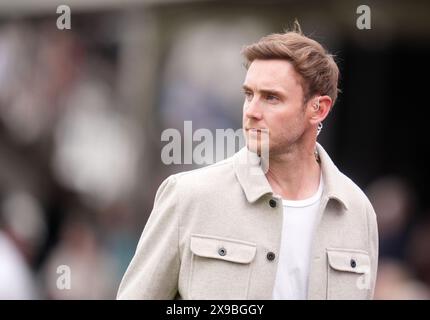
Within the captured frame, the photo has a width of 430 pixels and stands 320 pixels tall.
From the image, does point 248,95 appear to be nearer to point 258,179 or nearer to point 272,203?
point 258,179

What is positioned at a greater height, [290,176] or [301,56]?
[301,56]

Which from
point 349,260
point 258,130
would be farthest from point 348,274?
point 258,130

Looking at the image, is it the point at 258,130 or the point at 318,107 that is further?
the point at 318,107

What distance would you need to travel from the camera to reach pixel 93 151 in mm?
13219

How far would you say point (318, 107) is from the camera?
233 inches

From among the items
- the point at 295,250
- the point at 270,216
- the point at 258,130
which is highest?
the point at 258,130

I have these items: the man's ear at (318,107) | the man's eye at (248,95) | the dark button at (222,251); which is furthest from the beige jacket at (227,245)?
the man's ear at (318,107)

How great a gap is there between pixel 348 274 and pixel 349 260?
7 cm

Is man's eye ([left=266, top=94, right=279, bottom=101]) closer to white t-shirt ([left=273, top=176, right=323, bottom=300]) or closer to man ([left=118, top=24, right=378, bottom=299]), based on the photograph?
man ([left=118, top=24, right=378, bottom=299])

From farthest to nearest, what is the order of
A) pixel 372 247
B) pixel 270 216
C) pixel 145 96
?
pixel 145 96
pixel 372 247
pixel 270 216

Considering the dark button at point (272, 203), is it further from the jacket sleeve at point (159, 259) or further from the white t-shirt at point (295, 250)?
the jacket sleeve at point (159, 259)

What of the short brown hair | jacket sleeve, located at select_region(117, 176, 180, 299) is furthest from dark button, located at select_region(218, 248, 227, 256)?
the short brown hair
